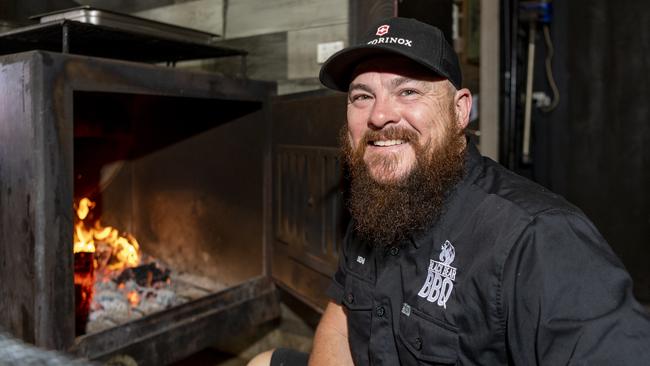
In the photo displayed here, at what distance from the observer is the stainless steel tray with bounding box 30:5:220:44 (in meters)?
1.77

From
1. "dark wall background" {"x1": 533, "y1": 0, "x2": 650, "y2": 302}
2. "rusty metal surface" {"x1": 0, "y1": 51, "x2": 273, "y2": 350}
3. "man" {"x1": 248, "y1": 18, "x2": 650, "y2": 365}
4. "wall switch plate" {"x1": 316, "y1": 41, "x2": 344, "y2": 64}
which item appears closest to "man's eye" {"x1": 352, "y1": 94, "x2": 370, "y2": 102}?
"man" {"x1": 248, "y1": 18, "x2": 650, "y2": 365}

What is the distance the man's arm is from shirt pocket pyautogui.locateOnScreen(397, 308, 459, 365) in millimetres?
279

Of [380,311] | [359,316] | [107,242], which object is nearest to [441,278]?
[380,311]

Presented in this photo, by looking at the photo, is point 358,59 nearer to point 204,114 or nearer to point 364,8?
point 364,8

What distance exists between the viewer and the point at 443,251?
1185 millimetres

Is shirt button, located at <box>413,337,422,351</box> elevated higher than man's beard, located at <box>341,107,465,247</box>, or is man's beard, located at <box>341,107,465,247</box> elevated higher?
man's beard, located at <box>341,107,465,247</box>

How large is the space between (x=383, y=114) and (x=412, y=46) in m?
0.16

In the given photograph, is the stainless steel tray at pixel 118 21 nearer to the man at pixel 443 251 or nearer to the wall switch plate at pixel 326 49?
the wall switch plate at pixel 326 49

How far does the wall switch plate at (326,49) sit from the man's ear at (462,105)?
96 centimetres

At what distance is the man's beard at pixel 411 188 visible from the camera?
1.27 m

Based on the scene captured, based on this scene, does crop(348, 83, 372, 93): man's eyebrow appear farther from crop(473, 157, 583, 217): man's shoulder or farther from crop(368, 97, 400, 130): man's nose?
crop(473, 157, 583, 217): man's shoulder

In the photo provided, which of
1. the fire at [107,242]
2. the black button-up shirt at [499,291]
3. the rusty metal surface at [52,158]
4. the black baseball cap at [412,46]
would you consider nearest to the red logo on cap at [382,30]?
the black baseball cap at [412,46]

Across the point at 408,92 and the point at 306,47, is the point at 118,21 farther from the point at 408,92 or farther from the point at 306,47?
the point at 408,92

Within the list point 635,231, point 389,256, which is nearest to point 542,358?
point 389,256
